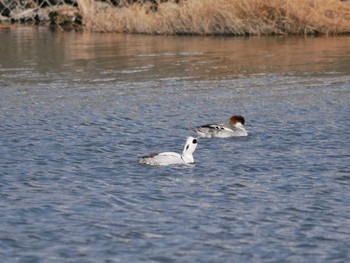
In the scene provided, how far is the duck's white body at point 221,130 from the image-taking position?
13.0 m

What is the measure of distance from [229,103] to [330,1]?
13.7 m

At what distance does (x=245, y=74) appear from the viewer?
1997cm

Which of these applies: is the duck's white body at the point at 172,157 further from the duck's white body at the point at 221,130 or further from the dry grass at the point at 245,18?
the dry grass at the point at 245,18

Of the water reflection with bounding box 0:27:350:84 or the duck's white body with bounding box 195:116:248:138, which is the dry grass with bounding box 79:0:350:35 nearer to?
the water reflection with bounding box 0:27:350:84

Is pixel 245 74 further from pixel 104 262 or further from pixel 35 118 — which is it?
pixel 104 262

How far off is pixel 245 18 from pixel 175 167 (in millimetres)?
19978

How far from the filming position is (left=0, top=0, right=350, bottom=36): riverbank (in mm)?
29219

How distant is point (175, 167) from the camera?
36.4ft

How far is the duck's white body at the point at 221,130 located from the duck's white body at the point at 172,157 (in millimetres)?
1686

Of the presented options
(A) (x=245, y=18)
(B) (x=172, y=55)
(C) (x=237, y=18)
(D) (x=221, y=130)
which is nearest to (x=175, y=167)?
(D) (x=221, y=130)

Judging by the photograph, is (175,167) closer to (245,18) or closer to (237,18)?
(237,18)

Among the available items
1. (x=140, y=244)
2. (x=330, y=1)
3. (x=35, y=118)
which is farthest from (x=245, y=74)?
(x=140, y=244)

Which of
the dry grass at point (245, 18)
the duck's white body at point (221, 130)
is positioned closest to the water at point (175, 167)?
the duck's white body at point (221, 130)

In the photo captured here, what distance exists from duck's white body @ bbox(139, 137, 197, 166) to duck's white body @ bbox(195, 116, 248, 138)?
1686 millimetres
